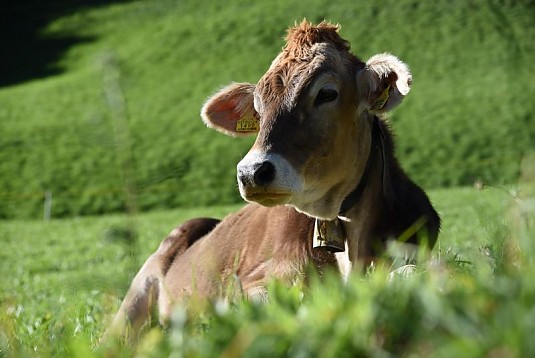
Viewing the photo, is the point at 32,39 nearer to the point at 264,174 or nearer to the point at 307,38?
the point at 307,38

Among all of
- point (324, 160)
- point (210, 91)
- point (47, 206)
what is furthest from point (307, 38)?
point (210, 91)

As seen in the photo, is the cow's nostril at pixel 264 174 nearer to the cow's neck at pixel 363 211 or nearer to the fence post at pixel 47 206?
the cow's neck at pixel 363 211

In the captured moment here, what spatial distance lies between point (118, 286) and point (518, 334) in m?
1.66

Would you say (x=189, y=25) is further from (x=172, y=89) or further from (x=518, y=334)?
(x=518, y=334)

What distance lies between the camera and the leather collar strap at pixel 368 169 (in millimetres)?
5930

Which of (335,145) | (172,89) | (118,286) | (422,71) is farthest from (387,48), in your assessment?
(118,286)

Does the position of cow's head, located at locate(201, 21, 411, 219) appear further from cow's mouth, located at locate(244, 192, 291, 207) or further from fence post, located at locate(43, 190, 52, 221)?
fence post, located at locate(43, 190, 52, 221)

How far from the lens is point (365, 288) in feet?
7.41

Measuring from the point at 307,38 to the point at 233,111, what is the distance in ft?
2.62

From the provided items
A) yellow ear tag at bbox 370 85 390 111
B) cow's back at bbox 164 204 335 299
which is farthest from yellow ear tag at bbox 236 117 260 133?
yellow ear tag at bbox 370 85 390 111

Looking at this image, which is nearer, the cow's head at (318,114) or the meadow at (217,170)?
the meadow at (217,170)

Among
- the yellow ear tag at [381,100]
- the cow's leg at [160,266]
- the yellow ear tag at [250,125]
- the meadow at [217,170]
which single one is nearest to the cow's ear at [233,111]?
the yellow ear tag at [250,125]

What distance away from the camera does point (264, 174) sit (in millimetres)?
5203

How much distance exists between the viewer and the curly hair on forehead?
6.04m
